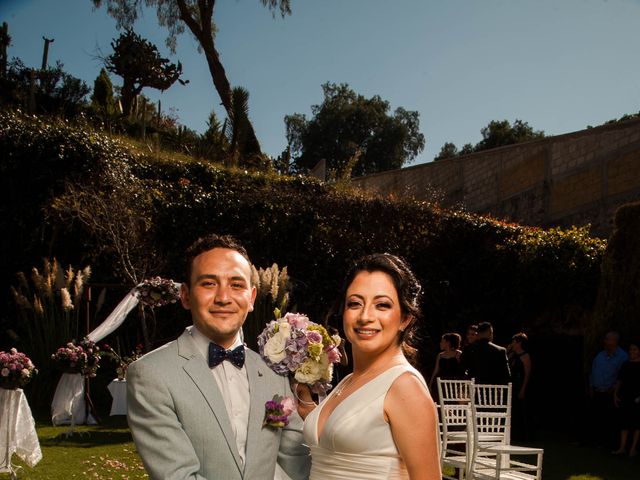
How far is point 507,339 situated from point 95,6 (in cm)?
1761

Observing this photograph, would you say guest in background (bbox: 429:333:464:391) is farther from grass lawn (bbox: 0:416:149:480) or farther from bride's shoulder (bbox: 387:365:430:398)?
bride's shoulder (bbox: 387:365:430:398)

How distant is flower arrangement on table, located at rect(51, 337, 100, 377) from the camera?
10.5 metres

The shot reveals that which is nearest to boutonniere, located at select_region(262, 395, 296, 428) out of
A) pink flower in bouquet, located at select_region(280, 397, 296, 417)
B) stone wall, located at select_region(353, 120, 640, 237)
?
pink flower in bouquet, located at select_region(280, 397, 296, 417)

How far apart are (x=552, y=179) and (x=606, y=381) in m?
7.32

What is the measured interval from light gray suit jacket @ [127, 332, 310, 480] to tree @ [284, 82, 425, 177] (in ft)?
148

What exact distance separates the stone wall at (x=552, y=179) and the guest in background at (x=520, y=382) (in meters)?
5.71

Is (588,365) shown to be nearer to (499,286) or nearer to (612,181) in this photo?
(499,286)

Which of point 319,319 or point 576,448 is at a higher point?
point 319,319

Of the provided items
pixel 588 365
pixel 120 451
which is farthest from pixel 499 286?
pixel 120 451

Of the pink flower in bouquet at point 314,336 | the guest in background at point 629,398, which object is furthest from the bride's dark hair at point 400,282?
the guest in background at point 629,398

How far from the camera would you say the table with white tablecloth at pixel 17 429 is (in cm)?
751

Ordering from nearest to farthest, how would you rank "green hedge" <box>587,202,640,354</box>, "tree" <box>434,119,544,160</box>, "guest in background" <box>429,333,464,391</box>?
"guest in background" <box>429,333,464,391</box>, "green hedge" <box>587,202,640,354</box>, "tree" <box>434,119,544,160</box>

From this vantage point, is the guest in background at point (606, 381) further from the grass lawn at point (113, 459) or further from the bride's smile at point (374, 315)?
the bride's smile at point (374, 315)

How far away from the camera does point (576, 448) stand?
1152 centimetres
